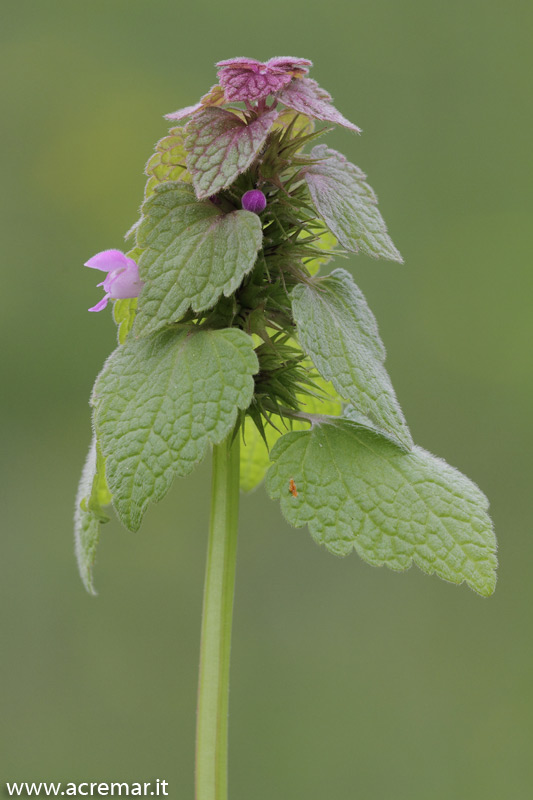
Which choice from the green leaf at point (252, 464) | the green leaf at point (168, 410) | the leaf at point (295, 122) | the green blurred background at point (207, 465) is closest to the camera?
the green leaf at point (168, 410)

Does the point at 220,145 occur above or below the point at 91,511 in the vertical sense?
above

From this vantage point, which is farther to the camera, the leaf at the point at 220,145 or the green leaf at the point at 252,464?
the green leaf at the point at 252,464

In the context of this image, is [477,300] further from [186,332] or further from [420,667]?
[186,332]

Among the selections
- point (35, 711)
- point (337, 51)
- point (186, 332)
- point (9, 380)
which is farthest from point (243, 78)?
point (337, 51)

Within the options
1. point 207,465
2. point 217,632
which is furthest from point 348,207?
point 207,465

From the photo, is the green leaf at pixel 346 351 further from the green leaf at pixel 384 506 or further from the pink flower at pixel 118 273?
the pink flower at pixel 118 273

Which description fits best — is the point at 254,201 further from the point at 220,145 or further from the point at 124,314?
the point at 124,314

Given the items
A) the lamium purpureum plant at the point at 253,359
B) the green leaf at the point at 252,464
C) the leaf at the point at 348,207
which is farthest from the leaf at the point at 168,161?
the green leaf at the point at 252,464
